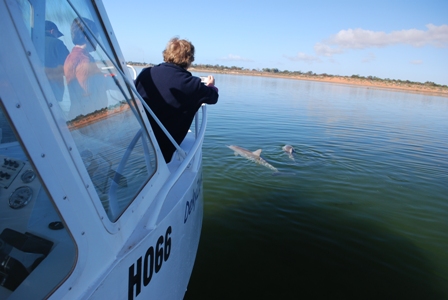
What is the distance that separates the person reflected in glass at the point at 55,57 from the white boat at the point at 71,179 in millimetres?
27

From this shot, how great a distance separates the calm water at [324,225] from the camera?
3.66m

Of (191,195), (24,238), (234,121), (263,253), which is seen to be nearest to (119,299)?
(24,238)

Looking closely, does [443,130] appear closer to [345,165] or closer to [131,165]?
[345,165]

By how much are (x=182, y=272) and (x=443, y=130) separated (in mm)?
18308

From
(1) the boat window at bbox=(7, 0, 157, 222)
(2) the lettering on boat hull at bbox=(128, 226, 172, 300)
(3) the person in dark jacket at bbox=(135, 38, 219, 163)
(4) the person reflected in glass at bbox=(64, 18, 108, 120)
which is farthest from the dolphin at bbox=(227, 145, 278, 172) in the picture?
(4) the person reflected in glass at bbox=(64, 18, 108, 120)

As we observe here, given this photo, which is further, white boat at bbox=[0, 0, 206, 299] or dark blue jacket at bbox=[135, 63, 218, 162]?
dark blue jacket at bbox=[135, 63, 218, 162]

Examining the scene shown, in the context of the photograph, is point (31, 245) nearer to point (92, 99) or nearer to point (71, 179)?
point (71, 179)

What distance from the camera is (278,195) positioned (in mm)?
6160

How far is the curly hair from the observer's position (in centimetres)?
259

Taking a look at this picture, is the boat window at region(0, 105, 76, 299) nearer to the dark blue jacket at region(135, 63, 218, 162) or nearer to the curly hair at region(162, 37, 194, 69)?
the dark blue jacket at region(135, 63, 218, 162)

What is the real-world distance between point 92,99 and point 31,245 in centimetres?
74

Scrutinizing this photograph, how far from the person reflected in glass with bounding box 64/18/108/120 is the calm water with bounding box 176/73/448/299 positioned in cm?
268

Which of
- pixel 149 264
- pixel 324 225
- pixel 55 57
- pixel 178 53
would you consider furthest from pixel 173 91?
pixel 324 225

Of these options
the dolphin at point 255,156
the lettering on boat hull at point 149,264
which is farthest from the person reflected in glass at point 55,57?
the dolphin at point 255,156
